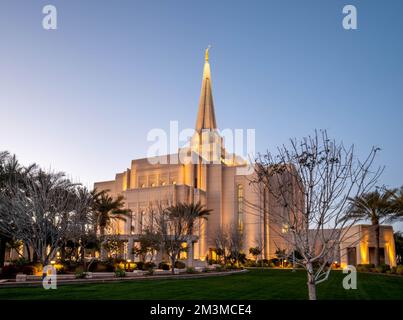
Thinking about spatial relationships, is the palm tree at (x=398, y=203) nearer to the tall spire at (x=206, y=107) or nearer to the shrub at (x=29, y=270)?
the shrub at (x=29, y=270)

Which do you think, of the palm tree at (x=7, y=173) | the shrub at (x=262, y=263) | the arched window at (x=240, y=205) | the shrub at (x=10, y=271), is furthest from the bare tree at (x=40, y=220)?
the arched window at (x=240, y=205)

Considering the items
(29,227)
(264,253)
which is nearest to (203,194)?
(264,253)

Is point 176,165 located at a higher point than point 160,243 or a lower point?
higher

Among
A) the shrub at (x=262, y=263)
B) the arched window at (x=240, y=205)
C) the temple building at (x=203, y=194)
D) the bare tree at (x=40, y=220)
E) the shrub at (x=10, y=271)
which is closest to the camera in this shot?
the bare tree at (x=40, y=220)

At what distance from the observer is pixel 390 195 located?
110ft

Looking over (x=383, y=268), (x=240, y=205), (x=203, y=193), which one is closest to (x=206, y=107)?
(x=203, y=193)

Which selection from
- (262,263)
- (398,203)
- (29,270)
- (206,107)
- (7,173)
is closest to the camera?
(29,270)

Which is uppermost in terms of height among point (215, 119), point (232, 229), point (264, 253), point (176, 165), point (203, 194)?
point (215, 119)

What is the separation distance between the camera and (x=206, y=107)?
99562mm

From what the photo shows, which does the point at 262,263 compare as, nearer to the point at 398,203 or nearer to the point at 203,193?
the point at 203,193

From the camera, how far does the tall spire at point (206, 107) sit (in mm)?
97188
